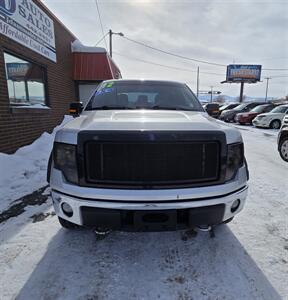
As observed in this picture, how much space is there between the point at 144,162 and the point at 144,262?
991 millimetres

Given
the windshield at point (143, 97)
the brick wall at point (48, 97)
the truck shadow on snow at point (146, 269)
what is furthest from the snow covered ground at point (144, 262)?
the brick wall at point (48, 97)

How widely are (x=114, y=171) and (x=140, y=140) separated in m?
0.36

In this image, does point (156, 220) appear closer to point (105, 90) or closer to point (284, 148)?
point (105, 90)

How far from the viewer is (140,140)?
1908mm

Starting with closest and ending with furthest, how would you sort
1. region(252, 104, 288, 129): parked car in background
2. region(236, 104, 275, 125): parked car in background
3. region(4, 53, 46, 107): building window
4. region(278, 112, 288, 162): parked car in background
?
1. region(4, 53, 46, 107): building window
2. region(278, 112, 288, 162): parked car in background
3. region(252, 104, 288, 129): parked car in background
4. region(236, 104, 275, 125): parked car in background

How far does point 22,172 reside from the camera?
4648mm

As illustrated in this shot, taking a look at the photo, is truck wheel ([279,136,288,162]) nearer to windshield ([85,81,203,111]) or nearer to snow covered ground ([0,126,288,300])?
snow covered ground ([0,126,288,300])

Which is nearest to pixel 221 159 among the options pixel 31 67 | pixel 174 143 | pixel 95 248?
pixel 174 143

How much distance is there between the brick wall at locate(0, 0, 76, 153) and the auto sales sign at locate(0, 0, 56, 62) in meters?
0.19

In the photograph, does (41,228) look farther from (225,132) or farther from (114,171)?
(225,132)

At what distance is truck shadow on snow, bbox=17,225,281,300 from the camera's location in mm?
1859

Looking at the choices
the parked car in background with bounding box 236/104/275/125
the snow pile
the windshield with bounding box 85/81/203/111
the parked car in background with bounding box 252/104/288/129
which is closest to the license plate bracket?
the windshield with bounding box 85/81/203/111

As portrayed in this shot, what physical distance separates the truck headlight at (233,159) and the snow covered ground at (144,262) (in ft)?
2.83

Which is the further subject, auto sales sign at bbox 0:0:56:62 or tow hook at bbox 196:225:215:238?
auto sales sign at bbox 0:0:56:62
